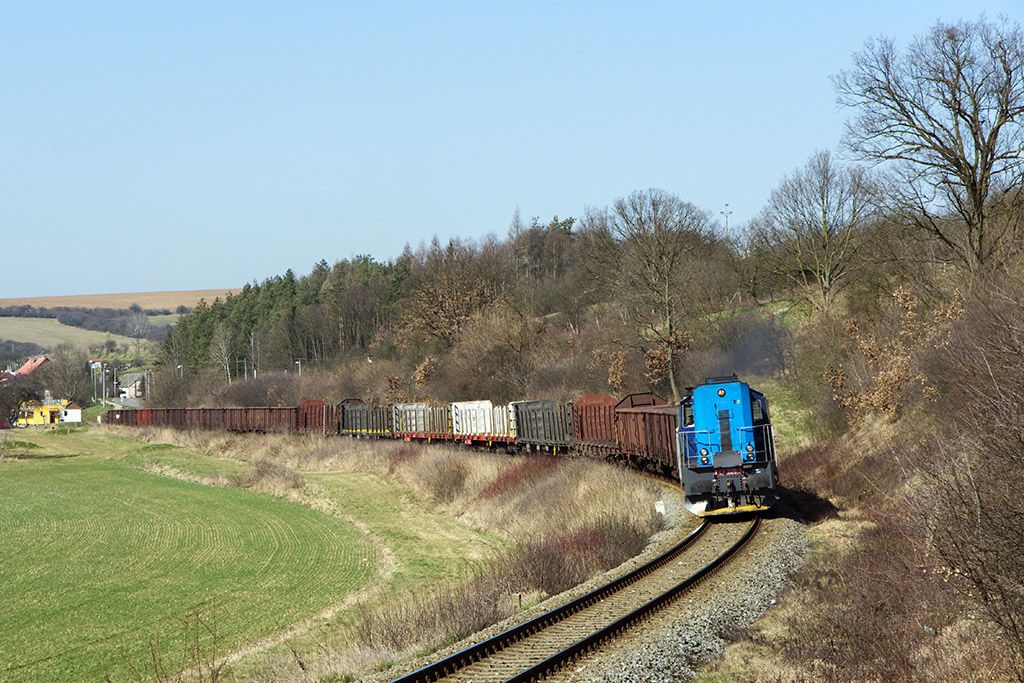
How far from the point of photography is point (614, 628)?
1436 cm

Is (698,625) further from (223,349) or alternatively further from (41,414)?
(223,349)

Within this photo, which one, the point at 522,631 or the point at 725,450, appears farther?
the point at 725,450

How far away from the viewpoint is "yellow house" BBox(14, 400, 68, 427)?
143375 mm

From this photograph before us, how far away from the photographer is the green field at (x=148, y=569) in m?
22.2

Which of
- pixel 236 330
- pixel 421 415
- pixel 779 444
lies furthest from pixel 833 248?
pixel 236 330

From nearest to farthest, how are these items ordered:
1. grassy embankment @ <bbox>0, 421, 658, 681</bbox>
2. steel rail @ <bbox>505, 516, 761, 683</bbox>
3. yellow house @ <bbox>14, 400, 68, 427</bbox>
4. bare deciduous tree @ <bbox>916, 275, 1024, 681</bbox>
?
bare deciduous tree @ <bbox>916, 275, 1024, 681</bbox>, steel rail @ <bbox>505, 516, 761, 683</bbox>, grassy embankment @ <bbox>0, 421, 658, 681</bbox>, yellow house @ <bbox>14, 400, 68, 427</bbox>

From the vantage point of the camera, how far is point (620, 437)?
122 ft

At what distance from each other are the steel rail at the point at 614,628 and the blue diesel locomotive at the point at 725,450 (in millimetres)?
3669

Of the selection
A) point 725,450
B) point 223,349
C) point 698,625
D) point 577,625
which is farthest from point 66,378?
point 698,625

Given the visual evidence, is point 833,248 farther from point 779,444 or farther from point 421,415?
point 421,415

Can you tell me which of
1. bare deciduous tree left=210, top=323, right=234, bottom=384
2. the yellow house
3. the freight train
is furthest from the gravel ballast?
bare deciduous tree left=210, top=323, right=234, bottom=384

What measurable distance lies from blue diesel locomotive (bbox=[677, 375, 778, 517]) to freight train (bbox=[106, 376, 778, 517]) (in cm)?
3

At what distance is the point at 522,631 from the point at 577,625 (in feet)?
3.26

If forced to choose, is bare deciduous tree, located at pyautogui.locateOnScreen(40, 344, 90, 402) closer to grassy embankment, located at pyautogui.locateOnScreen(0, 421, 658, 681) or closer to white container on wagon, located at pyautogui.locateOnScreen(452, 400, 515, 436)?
grassy embankment, located at pyautogui.locateOnScreen(0, 421, 658, 681)
